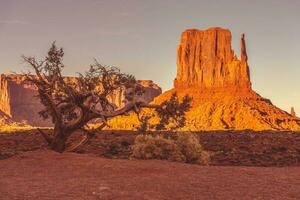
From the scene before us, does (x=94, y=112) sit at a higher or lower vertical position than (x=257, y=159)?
higher

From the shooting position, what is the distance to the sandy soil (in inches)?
430

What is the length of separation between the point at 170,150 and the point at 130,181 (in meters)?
8.74

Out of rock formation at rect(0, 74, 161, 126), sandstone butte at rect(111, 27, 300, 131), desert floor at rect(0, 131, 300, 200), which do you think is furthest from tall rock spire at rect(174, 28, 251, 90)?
desert floor at rect(0, 131, 300, 200)

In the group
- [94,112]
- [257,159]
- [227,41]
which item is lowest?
[257,159]

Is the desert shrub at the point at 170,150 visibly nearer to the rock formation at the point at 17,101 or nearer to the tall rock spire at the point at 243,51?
the tall rock spire at the point at 243,51

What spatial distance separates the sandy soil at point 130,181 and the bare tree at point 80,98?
116 inches

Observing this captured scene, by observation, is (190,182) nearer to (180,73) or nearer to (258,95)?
(258,95)

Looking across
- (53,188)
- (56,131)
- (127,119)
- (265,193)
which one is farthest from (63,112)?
(127,119)

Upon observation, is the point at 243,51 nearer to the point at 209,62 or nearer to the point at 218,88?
the point at 209,62

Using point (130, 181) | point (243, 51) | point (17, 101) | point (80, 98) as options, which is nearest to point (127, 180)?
point (130, 181)

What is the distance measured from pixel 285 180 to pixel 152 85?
17669 centimetres

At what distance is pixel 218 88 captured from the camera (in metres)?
113

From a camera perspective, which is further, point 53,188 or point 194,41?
point 194,41

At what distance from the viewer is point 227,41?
411 ft
